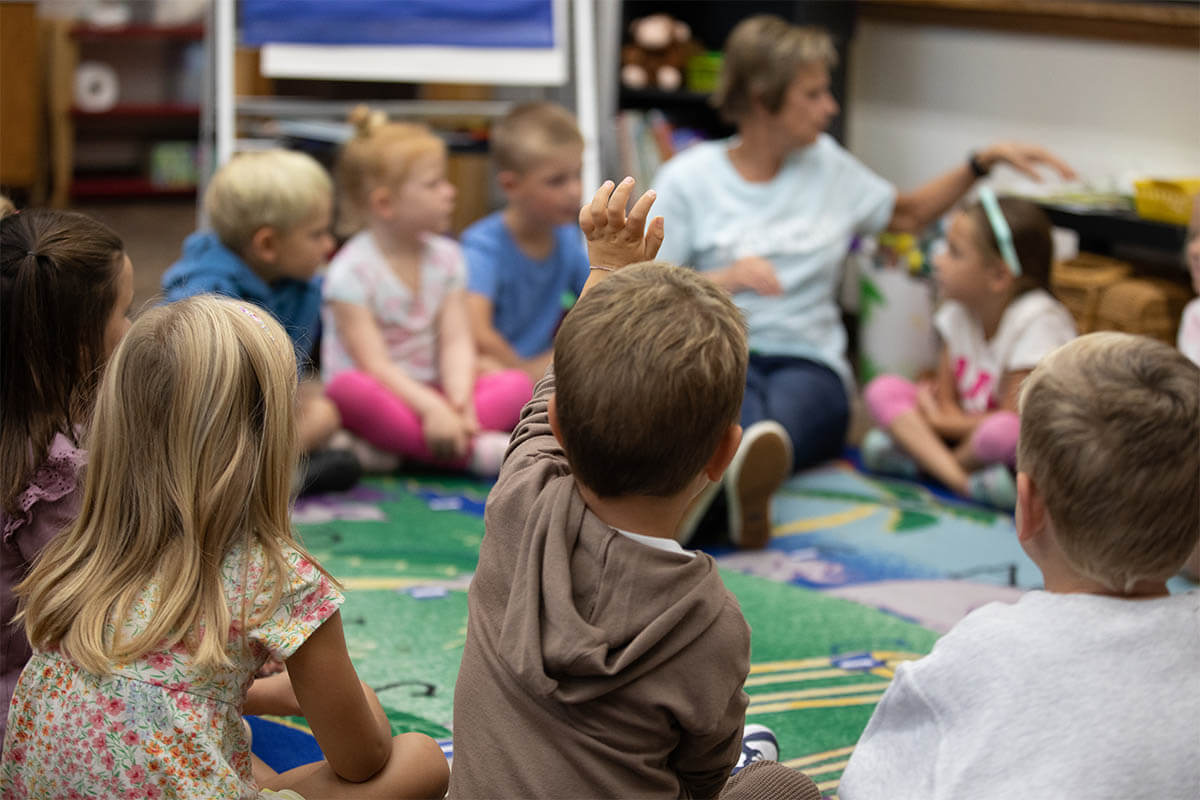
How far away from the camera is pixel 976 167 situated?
101 inches

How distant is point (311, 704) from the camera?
1.07 meters

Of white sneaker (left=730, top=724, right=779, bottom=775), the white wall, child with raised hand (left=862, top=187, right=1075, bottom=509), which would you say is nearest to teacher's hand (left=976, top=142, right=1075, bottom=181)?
child with raised hand (left=862, top=187, right=1075, bottom=509)

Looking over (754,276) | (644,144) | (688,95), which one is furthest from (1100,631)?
(688,95)

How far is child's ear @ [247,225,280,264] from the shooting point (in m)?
2.14

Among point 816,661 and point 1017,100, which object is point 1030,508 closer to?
point 816,661

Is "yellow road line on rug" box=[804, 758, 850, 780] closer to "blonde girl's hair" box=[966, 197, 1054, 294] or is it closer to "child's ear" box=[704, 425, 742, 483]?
"child's ear" box=[704, 425, 742, 483]

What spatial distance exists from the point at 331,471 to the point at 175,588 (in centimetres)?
124

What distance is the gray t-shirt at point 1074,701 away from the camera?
0.89 metres

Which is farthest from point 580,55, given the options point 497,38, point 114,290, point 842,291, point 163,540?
point 163,540

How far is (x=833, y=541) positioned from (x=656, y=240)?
1.13 meters

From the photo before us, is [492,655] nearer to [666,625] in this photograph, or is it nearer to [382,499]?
[666,625]

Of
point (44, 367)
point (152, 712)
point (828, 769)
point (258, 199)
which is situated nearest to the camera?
point (152, 712)

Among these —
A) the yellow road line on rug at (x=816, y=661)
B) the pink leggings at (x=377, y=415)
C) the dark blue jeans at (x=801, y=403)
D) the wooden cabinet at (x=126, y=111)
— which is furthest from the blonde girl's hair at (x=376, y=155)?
the wooden cabinet at (x=126, y=111)

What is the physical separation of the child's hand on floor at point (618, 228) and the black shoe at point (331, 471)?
1.23m
